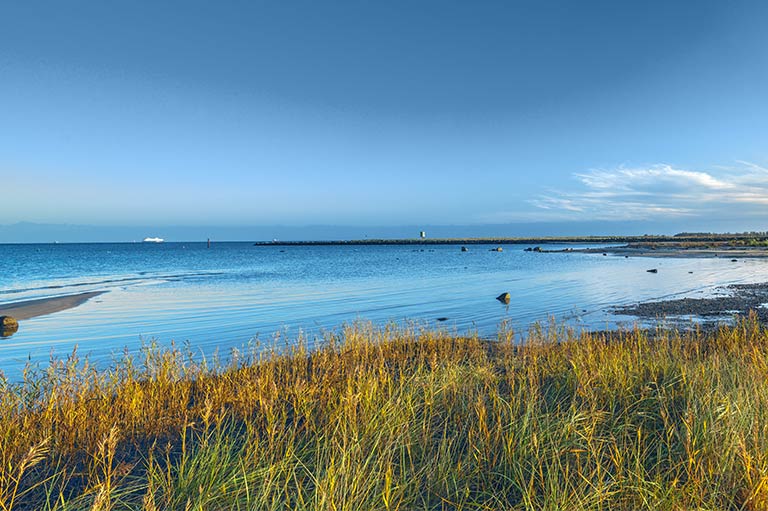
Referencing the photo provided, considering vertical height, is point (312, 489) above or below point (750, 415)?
below

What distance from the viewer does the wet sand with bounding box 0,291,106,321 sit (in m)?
22.1

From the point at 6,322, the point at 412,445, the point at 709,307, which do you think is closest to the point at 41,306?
the point at 6,322

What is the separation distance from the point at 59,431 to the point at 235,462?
2.90m

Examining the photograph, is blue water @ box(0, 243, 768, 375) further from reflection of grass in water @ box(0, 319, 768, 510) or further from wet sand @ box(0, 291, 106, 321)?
reflection of grass in water @ box(0, 319, 768, 510)

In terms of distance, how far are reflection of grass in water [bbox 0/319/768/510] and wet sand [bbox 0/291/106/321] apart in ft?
60.9

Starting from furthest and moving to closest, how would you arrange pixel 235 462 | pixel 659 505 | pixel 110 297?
pixel 110 297
pixel 235 462
pixel 659 505

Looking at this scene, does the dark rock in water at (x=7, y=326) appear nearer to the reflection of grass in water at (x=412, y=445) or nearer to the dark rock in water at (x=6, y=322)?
the dark rock in water at (x=6, y=322)

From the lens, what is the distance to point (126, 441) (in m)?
6.07

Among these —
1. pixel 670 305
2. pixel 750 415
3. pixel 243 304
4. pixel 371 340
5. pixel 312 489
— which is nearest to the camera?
pixel 312 489

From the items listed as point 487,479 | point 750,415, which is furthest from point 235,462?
point 750,415

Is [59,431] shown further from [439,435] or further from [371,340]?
[371,340]

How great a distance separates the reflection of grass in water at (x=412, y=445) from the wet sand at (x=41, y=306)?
1857cm

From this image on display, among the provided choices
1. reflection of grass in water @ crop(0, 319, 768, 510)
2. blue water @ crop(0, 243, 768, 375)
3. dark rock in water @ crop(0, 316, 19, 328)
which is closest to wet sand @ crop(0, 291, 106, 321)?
blue water @ crop(0, 243, 768, 375)

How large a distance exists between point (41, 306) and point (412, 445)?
26.8 meters
